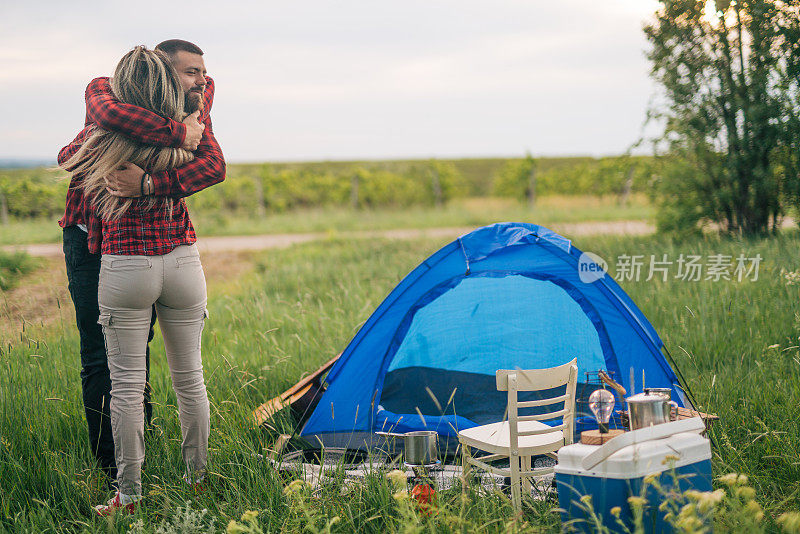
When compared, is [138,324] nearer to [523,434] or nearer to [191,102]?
[191,102]

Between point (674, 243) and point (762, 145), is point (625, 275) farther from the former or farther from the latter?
point (762, 145)

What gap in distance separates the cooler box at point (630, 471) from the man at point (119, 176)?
165 cm

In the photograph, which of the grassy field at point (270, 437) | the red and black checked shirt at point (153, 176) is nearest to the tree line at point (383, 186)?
the grassy field at point (270, 437)

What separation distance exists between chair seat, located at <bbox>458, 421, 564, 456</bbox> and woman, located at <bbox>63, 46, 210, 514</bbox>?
4.09 ft

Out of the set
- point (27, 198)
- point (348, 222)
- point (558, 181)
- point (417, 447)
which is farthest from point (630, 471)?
point (558, 181)

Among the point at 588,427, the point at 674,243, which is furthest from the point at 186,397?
the point at 674,243

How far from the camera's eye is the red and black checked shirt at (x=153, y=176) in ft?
7.38

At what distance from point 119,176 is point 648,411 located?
2.00 m

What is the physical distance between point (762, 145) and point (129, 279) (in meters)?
6.79

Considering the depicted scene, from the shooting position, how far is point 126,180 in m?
2.28

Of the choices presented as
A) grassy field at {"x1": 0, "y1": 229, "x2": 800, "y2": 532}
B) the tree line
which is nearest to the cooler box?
grassy field at {"x1": 0, "y1": 229, "x2": 800, "y2": 532}

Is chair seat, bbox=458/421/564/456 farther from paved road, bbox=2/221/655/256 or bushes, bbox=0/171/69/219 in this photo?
bushes, bbox=0/171/69/219

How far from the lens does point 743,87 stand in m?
6.95

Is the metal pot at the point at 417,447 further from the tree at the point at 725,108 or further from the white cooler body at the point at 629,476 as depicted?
the tree at the point at 725,108
